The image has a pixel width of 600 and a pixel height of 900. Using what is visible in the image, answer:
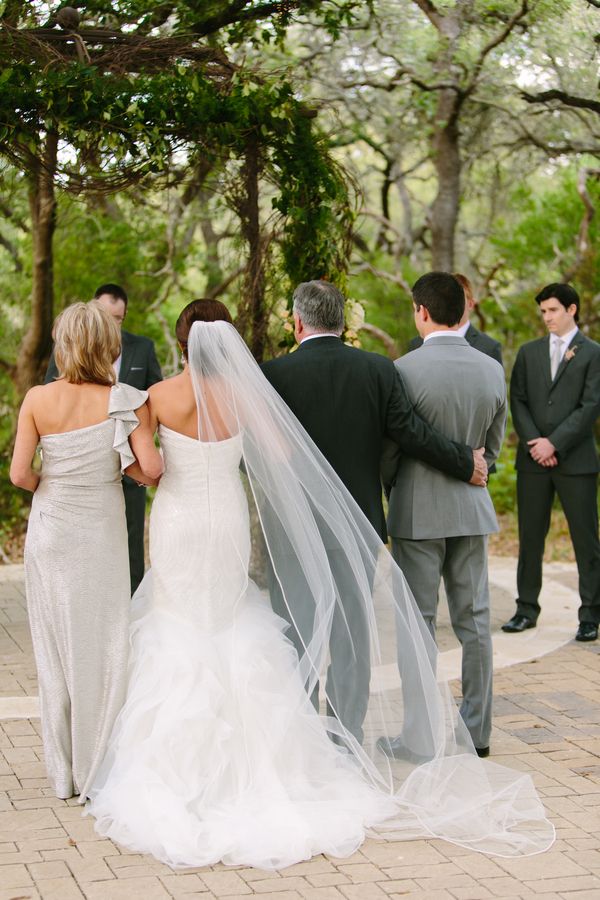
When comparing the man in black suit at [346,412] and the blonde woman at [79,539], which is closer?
the blonde woman at [79,539]

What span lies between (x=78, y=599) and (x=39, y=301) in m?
6.61

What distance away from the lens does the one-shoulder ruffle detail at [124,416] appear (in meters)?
4.37

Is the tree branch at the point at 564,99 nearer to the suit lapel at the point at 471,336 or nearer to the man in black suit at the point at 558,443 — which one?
the man in black suit at the point at 558,443

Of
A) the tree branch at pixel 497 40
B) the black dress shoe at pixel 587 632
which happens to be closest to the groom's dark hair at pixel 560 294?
the black dress shoe at pixel 587 632

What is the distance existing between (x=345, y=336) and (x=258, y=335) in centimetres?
69

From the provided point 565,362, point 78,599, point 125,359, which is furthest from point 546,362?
point 78,599

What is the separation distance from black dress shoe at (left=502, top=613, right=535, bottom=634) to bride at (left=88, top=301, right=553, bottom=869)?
269 cm

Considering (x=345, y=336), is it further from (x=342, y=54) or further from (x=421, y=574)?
(x=342, y=54)

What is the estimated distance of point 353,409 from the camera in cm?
462

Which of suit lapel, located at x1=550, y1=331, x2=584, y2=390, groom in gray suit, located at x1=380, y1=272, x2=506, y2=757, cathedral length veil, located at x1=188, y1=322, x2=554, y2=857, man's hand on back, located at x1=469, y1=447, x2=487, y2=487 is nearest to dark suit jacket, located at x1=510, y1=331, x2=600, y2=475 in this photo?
suit lapel, located at x1=550, y1=331, x2=584, y2=390

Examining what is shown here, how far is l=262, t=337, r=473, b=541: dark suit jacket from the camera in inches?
181

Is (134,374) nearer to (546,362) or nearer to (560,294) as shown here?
(546,362)

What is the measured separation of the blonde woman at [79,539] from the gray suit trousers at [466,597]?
1276mm

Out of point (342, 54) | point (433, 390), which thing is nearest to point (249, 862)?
point (433, 390)
